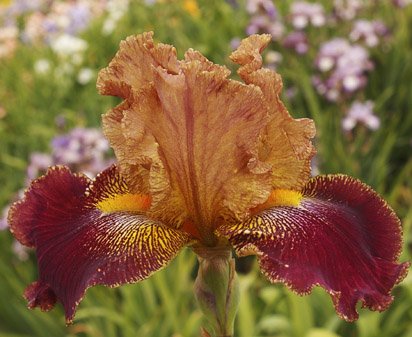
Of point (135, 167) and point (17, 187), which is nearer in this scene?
point (135, 167)

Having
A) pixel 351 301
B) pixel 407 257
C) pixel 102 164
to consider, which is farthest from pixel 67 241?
pixel 102 164

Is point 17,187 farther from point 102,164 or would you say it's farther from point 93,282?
point 93,282

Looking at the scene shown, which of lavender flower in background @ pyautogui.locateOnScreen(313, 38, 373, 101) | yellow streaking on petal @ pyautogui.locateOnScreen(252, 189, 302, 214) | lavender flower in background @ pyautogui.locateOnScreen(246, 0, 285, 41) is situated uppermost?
lavender flower in background @ pyautogui.locateOnScreen(246, 0, 285, 41)

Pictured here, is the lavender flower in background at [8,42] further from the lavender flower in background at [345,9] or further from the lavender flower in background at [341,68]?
the lavender flower in background at [341,68]

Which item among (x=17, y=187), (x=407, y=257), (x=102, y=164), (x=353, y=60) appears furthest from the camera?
(x=17, y=187)

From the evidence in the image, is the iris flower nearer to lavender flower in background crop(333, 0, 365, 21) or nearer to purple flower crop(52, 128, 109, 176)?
purple flower crop(52, 128, 109, 176)

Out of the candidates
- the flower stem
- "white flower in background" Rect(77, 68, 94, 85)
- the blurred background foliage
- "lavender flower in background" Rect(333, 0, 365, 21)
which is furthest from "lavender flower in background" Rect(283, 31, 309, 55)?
the flower stem
